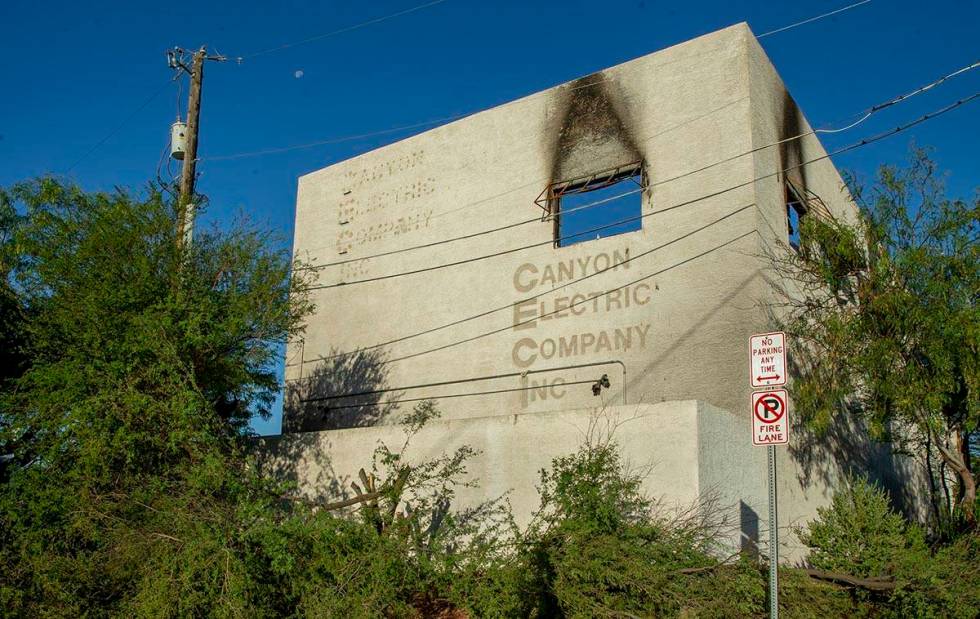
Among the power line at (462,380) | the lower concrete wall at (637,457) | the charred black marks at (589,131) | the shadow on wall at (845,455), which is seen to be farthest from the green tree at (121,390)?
the shadow on wall at (845,455)

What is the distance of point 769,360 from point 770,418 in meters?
0.54

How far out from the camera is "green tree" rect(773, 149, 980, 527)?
13492mm

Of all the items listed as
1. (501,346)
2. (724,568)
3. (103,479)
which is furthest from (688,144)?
(103,479)

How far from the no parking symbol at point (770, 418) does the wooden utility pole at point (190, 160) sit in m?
10.6

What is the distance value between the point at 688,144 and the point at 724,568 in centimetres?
899

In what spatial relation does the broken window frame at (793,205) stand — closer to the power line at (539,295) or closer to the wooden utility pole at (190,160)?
the power line at (539,295)

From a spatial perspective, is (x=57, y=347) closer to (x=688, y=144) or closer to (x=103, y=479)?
(x=103, y=479)

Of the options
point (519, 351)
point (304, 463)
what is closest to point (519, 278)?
point (519, 351)

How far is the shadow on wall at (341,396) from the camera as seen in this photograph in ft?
63.2

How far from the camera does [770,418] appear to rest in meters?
8.10

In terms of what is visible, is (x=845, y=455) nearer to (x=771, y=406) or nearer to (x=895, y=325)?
(x=895, y=325)

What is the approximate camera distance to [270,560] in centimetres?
1085

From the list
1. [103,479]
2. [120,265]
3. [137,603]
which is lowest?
[137,603]

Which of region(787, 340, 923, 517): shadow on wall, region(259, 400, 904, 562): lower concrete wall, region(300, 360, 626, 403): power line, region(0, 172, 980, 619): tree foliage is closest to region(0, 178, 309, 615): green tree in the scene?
region(0, 172, 980, 619): tree foliage
